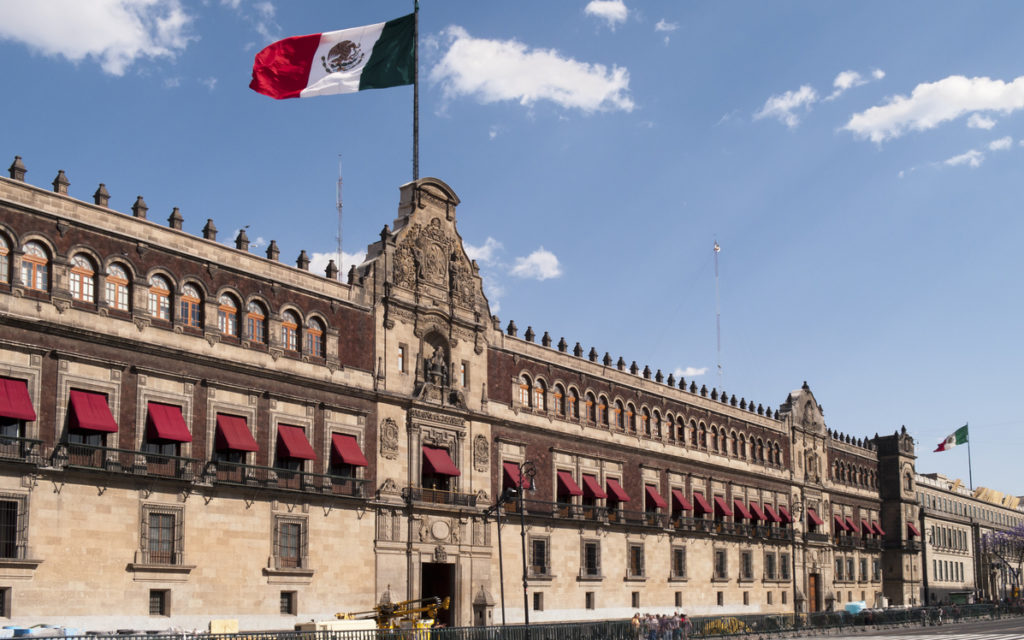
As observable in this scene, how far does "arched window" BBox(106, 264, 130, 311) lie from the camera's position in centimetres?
4062

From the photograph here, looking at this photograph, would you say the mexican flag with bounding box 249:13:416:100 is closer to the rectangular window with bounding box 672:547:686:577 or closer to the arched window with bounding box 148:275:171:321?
the arched window with bounding box 148:275:171:321

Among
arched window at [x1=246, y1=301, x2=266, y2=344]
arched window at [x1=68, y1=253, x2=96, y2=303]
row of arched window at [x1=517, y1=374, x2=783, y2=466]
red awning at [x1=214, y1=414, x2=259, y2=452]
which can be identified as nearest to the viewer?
arched window at [x1=68, y1=253, x2=96, y2=303]

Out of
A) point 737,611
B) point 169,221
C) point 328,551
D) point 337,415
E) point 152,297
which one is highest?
point 169,221

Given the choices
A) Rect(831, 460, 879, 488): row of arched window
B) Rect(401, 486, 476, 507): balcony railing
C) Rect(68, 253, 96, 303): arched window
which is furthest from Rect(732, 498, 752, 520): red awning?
Rect(68, 253, 96, 303): arched window

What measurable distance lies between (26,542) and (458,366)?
2422 centimetres

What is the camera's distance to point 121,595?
128 ft

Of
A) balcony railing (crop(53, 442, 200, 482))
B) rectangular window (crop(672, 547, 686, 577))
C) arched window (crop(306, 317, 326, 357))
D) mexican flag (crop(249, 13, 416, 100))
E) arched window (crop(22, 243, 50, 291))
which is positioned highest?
mexican flag (crop(249, 13, 416, 100))

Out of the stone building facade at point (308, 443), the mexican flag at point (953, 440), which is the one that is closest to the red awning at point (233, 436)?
the stone building facade at point (308, 443)

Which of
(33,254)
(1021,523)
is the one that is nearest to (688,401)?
(33,254)

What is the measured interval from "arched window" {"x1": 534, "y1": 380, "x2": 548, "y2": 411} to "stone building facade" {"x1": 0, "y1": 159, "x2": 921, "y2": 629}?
9cm

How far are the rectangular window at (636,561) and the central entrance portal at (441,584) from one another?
1642 centimetres

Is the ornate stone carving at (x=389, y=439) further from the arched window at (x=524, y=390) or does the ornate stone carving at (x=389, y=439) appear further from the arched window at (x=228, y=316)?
the arched window at (x=524, y=390)

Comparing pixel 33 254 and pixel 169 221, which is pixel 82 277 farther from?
pixel 169 221

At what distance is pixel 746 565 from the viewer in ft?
262
